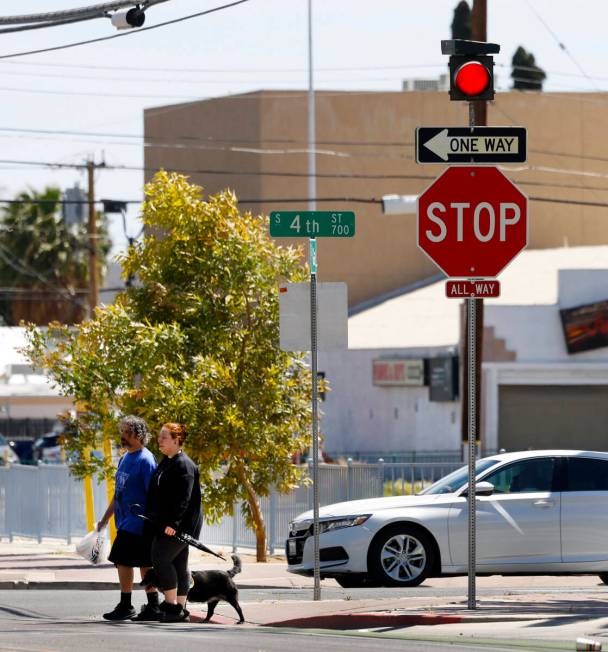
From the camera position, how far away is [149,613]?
12.9 metres

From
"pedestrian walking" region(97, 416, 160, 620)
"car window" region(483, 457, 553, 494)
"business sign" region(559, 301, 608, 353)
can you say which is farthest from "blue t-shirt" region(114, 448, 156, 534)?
"business sign" region(559, 301, 608, 353)

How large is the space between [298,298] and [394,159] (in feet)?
Answer: 143

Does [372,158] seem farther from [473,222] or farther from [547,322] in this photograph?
[473,222]

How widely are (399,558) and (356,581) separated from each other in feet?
2.13

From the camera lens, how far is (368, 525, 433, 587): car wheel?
16.5m

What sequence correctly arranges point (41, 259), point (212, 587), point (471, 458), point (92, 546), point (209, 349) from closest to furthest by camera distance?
point (471, 458) < point (212, 587) < point (92, 546) < point (209, 349) < point (41, 259)

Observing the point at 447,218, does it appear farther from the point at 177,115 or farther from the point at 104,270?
the point at 104,270

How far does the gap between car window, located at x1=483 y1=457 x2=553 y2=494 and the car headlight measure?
1.42 m

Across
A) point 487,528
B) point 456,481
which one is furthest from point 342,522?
point 487,528

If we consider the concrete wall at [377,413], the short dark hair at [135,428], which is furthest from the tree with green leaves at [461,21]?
the short dark hair at [135,428]

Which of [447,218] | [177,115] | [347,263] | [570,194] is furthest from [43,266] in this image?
[447,218]

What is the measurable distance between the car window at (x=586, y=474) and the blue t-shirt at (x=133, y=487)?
5.75 metres

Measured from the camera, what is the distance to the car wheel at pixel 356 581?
16.6m

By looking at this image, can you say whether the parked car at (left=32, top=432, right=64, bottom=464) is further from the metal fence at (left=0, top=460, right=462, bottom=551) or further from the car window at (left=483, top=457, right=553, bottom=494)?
the car window at (left=483, top=457, right=553, bottom=494)
